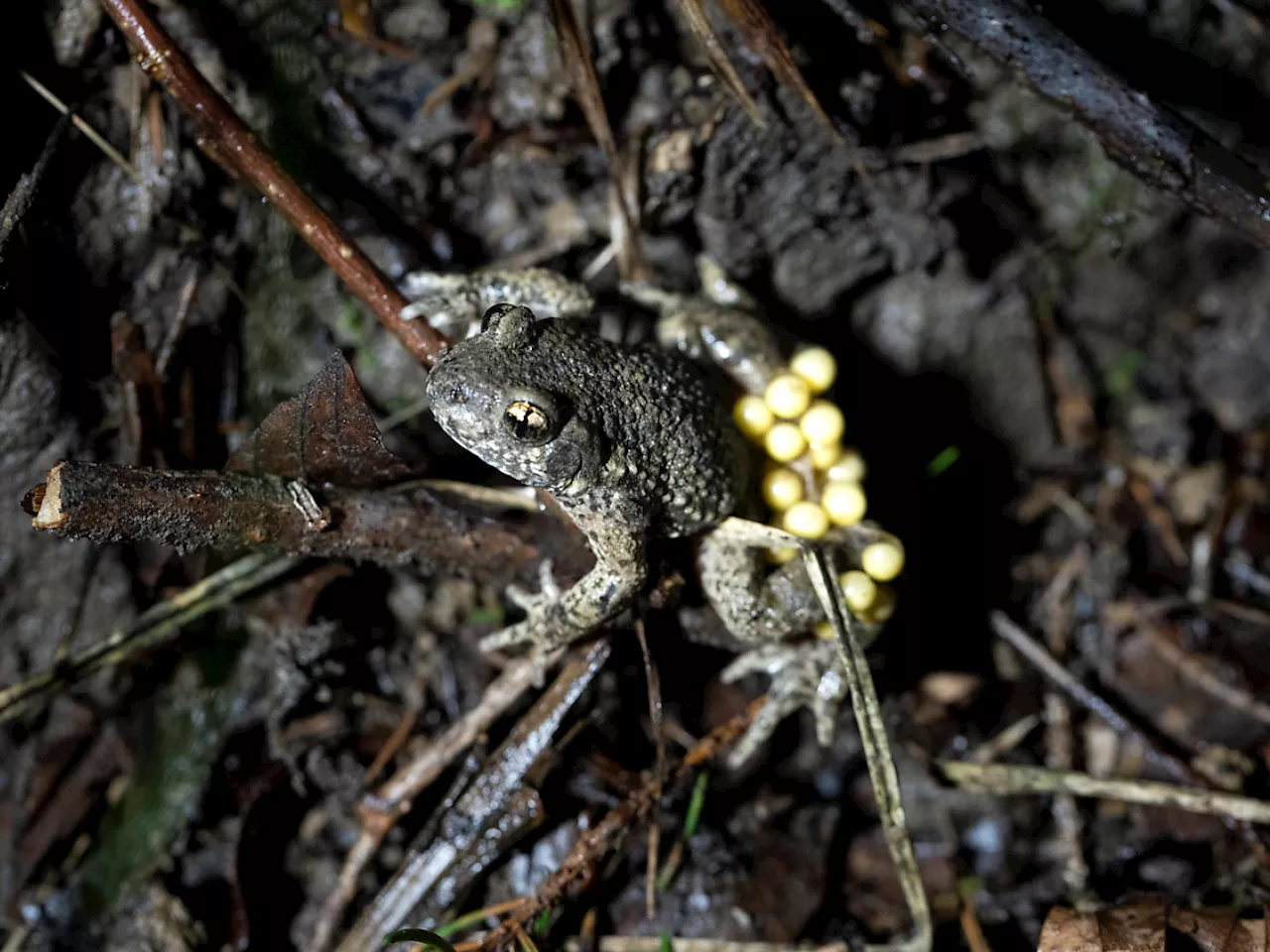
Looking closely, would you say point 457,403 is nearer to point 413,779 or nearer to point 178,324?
point 178,324

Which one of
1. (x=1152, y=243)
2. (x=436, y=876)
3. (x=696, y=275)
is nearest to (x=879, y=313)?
(x=696, y=275)

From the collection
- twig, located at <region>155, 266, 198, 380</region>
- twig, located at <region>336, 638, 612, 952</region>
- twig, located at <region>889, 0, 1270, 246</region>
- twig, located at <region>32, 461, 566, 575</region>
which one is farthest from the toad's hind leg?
twig, located at <region>155, 266, 198, 380</region>

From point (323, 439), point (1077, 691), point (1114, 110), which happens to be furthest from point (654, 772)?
point (1114, 110)

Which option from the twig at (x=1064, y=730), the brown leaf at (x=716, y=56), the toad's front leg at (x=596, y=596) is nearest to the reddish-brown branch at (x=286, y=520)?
the toad's front leg at (x=596, y=596)

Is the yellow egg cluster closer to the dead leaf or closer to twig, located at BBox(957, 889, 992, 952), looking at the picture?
the dead leaf

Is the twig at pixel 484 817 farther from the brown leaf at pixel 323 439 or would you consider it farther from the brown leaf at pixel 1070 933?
the brown leaf at pixel 1070 933

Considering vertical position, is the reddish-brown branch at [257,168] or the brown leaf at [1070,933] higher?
the reddish-brown branch at [257,168]

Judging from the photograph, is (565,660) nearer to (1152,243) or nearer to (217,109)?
(217,109)
